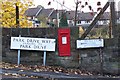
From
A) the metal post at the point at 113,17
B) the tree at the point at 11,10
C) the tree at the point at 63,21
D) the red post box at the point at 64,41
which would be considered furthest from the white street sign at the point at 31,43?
the tree at the point at 11,10

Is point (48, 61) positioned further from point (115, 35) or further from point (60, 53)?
point (115, 35)

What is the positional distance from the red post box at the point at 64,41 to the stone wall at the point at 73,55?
0.46 ft

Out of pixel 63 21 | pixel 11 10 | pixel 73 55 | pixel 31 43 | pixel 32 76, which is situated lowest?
pixel 32 76

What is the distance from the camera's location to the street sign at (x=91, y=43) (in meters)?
10.1

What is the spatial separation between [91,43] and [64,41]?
94 cm

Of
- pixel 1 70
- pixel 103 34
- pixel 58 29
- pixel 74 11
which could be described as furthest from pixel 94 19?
pixel 1 70

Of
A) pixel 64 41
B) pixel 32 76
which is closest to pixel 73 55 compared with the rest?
pixel 64 41

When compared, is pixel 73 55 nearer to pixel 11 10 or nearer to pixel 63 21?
pixel 63 21

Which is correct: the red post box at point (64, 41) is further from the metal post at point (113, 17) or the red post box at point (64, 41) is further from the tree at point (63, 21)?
the metal post at point (113, 17)

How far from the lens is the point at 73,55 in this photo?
10195mm

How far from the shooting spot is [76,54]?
1019 cm

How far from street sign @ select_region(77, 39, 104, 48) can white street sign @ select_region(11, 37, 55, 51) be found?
988 mm

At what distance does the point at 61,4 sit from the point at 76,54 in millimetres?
2259

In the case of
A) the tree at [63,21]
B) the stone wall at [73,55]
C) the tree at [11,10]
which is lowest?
the stone wall at [73,55]
